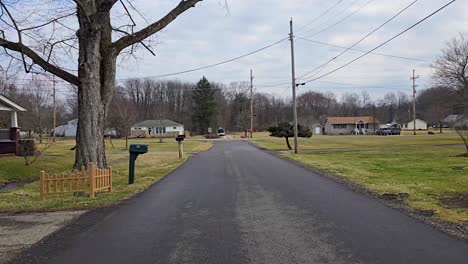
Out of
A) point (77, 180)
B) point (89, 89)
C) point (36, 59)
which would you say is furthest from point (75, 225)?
point (36, 59)

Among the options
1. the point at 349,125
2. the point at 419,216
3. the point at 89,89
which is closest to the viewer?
the point at 419,216

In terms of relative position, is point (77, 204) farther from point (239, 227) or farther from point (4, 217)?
point (239, 227)

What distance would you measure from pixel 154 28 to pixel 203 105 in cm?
9047

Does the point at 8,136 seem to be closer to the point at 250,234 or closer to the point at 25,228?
the point at 25,228

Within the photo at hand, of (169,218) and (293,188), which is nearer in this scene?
(169,218)

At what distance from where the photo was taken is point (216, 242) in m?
6.46

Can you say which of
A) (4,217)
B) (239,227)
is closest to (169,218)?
(239,227)

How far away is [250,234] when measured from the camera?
6.96 metres

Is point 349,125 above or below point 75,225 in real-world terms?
above

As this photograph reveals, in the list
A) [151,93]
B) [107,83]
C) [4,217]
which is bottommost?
[4,217]

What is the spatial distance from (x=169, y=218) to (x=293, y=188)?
Answer: 16.8ft

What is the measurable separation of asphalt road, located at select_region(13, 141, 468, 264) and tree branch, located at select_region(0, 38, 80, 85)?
6.01 metres

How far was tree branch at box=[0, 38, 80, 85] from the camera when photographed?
14211mm

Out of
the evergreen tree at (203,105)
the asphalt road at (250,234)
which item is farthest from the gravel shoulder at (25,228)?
the evergreen tree at (203,105)
